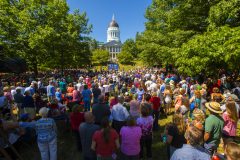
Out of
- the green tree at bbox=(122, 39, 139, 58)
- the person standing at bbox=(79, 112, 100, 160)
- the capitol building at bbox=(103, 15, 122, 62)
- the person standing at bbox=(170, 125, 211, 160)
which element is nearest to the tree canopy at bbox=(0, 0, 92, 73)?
the person standing at bbox=(79, 112, 100, 160)

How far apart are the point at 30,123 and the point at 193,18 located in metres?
15.8

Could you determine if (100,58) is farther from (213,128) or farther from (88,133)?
(213,128)

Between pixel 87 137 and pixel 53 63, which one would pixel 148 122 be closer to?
pixel 87 137

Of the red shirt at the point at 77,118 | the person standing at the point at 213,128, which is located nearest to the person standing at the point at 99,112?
the red shirt at the point at 77,118

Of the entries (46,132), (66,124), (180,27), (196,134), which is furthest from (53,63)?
(196,134)

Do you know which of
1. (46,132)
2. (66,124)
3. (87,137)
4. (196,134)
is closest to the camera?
(196,134)

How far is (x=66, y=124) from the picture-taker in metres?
9.69

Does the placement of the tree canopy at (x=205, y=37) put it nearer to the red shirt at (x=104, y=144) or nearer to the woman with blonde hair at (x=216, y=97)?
the woman with blonde hair at (x=216, y=97)

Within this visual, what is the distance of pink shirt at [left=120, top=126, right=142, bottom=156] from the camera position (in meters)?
5.44

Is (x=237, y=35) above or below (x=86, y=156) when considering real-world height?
above

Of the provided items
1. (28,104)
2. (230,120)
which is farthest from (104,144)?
(28,104)

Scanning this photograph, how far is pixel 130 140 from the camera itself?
5.45m

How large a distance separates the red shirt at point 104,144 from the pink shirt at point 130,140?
0.47 m

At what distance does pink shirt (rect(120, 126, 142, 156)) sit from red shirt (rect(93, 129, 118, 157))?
1.55 ft
